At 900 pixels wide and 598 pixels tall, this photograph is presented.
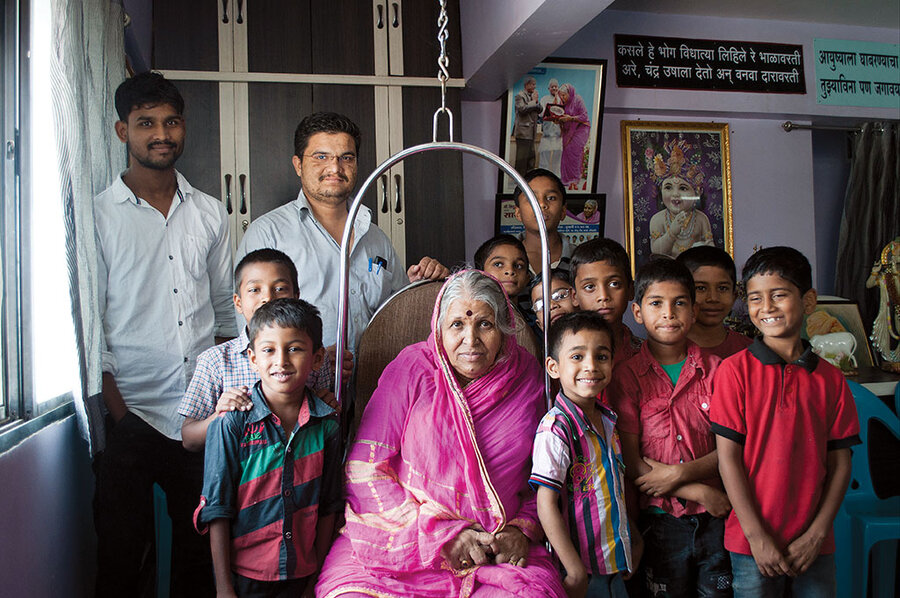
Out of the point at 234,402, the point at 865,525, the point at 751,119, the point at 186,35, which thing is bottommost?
the point at 865,525

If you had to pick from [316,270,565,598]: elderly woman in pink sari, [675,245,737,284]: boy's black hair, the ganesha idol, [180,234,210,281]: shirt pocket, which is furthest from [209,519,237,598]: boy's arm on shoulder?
the ganesha idol

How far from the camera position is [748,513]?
5.47ft

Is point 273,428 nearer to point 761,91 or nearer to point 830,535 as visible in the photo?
point 830,535

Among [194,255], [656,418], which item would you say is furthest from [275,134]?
[656,418]

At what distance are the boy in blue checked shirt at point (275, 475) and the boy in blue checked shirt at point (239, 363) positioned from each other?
121mm

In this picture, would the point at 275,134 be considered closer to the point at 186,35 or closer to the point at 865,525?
the point at 186,35

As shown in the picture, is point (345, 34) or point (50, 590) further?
point (345, 34)

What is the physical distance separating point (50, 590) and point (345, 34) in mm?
2892

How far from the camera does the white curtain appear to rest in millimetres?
1773

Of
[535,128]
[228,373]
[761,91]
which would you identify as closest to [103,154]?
[228,373]

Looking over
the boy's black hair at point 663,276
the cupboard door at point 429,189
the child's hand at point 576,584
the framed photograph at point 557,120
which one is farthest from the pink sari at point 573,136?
the child's hand at point 576,584

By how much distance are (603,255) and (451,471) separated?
0.92 metres

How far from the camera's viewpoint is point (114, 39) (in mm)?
2422

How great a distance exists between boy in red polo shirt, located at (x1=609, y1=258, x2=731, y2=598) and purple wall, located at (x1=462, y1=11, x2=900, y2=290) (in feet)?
8.16
